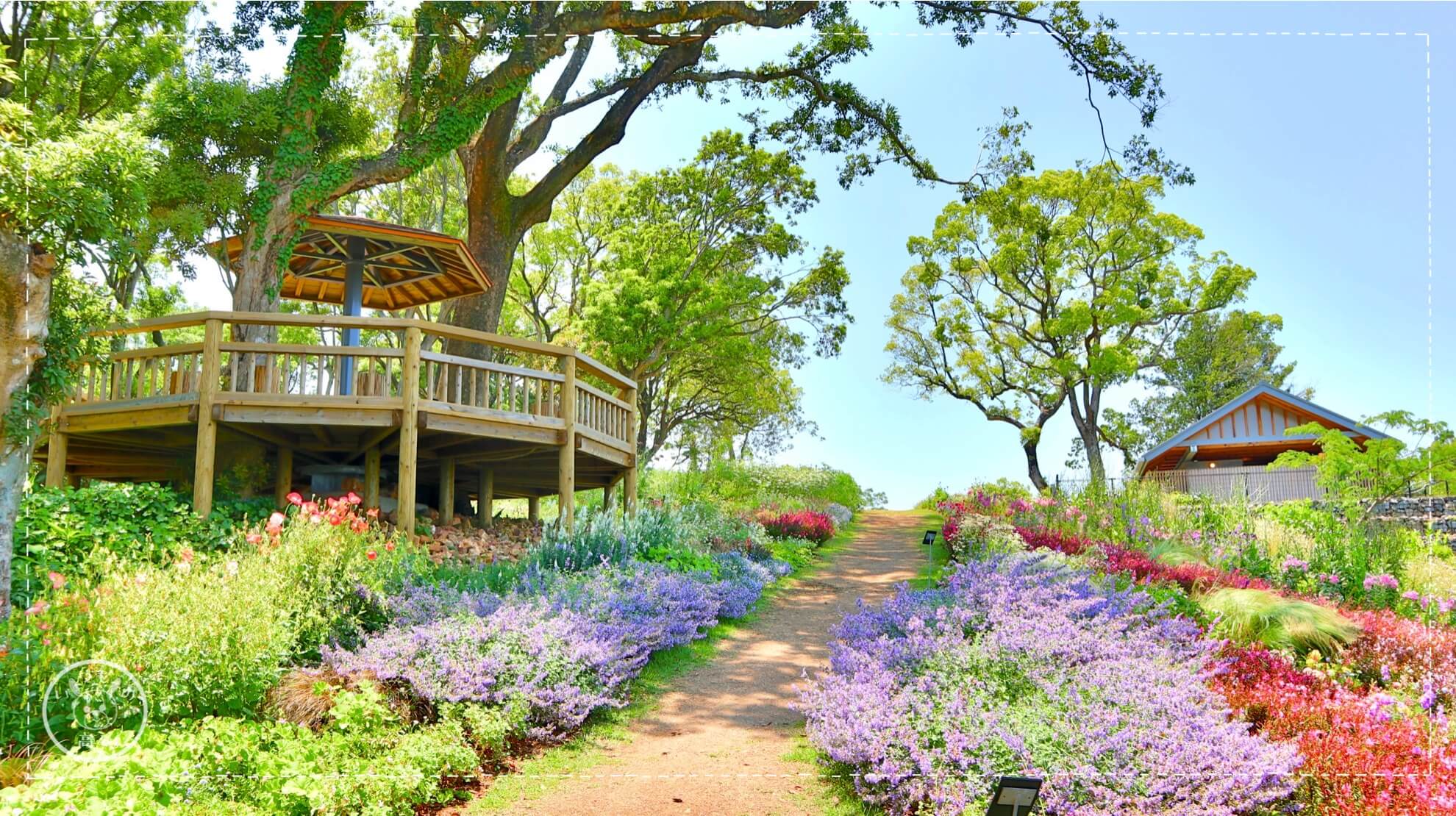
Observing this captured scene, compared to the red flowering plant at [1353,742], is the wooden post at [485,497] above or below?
above

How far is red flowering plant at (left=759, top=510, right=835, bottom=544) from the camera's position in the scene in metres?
18.5

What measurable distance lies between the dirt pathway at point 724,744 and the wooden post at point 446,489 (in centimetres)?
549

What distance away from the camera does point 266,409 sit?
10.8 m

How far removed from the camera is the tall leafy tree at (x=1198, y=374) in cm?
3281

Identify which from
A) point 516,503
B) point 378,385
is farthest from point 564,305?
point 378,385

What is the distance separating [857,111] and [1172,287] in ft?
58.4

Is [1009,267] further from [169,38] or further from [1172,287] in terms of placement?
[169,38]

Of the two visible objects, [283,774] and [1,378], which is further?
[1,378]

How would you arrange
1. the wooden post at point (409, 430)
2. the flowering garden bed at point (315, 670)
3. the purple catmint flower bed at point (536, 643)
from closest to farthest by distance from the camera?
the flowering garden bed at point (315, 670) → the purple catmint flower bed at point (536, 643) → the wooden post at point (409, 430)

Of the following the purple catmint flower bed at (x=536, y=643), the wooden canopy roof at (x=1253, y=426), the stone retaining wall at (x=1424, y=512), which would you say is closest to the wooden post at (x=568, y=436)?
the purple catmint flower bed at (x=536, y=643)

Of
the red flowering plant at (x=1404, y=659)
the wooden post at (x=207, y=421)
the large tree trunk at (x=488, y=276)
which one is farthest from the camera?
the large tree trunk at (x=488, y=276)

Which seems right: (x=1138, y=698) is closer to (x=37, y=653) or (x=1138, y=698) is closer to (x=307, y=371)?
(x=37, y=653)

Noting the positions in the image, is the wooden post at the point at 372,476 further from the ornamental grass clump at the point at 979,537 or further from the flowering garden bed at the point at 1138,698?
the ornamental grass clump at the point at 979,537

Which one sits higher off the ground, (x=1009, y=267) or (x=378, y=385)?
(x=1009, y=267)
